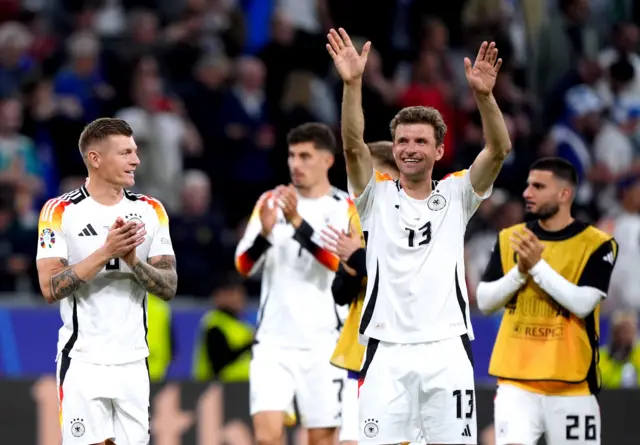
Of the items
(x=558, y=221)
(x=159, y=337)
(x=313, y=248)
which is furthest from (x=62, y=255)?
(x=159, y=337)

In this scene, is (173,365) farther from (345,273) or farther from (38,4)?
(38,4)

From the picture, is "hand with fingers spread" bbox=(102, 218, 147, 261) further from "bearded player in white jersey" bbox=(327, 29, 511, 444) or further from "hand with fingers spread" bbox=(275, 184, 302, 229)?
"hand with fingers spread" bbox=(275, 184, 302, 229)

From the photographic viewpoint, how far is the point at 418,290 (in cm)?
841

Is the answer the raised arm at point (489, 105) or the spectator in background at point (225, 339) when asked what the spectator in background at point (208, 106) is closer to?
the spectator in background at point (225, 339)

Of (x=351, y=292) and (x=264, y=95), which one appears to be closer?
(x=351, y=292)

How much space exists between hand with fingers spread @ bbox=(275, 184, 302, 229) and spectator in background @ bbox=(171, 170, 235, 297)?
468 centimetres

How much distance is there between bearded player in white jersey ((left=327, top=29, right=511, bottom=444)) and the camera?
8.34 metres

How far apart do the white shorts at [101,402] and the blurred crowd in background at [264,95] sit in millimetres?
5808

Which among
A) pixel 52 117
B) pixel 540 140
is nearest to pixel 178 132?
pixel 52 117

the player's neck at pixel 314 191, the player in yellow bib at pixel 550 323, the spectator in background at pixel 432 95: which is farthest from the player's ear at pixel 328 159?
the spectator in background at pixel 432 95

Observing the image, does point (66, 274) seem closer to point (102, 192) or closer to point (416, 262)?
point (102, 192)

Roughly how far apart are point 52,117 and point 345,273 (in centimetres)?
710

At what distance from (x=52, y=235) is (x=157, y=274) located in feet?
2.22

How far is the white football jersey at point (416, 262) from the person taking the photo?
841cm
